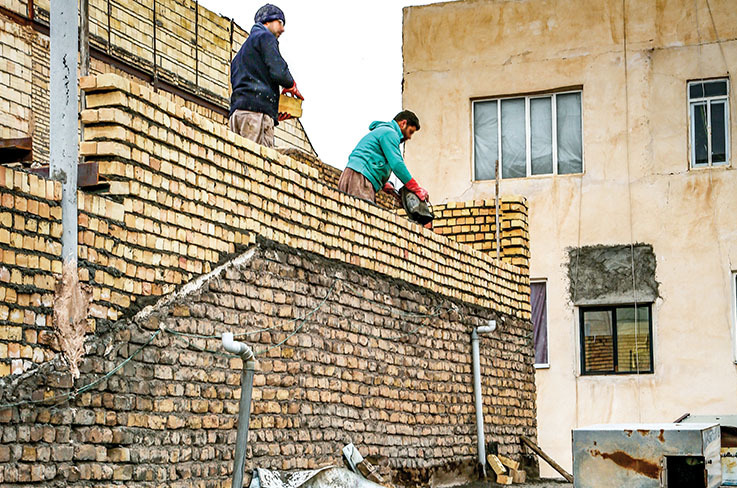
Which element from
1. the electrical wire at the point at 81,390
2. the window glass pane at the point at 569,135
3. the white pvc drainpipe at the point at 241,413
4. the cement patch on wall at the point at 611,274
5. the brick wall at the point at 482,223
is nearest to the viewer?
the electrical wire at the point at 81,390

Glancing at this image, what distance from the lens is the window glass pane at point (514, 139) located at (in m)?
18.8

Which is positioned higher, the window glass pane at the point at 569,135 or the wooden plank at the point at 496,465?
the window glass pane at the point at 569,135

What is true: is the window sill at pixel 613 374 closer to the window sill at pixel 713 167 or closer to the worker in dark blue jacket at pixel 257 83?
the window sill at pixel 713 167

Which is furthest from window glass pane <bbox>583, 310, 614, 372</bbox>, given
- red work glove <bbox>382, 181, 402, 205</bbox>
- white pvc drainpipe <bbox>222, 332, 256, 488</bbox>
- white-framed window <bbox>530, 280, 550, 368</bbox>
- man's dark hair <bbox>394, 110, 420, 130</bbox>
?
white pvc drainpipe <bbox>222, 332, 256, 488</bbox>

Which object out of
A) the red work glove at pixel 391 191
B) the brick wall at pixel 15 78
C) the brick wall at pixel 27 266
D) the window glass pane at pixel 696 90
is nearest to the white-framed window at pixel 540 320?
the window glass pane at pixel 696 90

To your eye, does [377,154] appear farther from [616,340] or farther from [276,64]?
[616,340]

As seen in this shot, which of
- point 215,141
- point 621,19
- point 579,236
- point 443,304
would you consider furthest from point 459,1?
point 215,141

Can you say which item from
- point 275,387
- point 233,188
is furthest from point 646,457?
point 233,188

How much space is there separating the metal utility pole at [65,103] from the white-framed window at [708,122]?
526 inches

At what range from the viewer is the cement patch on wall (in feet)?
57.8

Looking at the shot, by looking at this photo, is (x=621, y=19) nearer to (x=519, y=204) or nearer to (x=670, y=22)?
(x=670, y=22)

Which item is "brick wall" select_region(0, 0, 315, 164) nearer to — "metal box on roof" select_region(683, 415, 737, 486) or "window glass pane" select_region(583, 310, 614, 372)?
"window glass pane" select_region(583, 310, 614, 372)

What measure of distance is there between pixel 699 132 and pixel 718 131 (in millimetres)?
282

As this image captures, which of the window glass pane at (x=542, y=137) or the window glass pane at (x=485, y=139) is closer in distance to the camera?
the window glass pane at (x=542, y=137)
